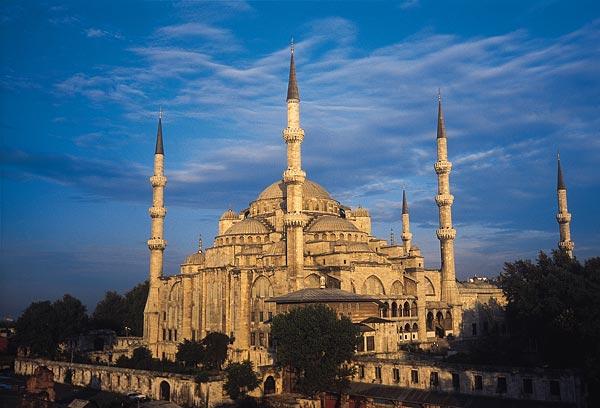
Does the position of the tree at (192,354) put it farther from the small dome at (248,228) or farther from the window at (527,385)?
the window at (527,385)

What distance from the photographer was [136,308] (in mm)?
57031

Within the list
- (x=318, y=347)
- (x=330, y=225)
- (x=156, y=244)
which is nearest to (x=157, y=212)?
(x=156, y=244)

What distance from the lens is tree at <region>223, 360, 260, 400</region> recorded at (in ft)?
83.5

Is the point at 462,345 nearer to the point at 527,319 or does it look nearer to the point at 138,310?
the point at 527,319

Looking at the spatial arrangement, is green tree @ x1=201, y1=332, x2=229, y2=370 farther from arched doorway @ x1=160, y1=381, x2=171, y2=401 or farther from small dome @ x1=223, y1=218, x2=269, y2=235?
small dome @ x1=223, y1=218, x2=269, y2=235

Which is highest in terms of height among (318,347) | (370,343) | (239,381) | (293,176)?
(293,176)

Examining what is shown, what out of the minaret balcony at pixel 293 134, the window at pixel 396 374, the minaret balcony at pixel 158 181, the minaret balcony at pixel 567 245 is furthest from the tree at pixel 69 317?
the minaret balcony at pixel 567 245

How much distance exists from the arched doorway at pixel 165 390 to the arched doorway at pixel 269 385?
4.52 metres

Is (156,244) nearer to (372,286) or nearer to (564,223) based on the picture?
(372,286)

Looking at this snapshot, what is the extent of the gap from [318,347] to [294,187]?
47.4ft

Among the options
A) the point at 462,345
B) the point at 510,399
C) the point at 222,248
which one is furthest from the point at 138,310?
the point at 510,399

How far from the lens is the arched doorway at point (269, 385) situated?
27.3 metres

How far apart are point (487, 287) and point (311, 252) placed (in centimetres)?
1474

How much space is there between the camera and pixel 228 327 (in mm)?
36031
